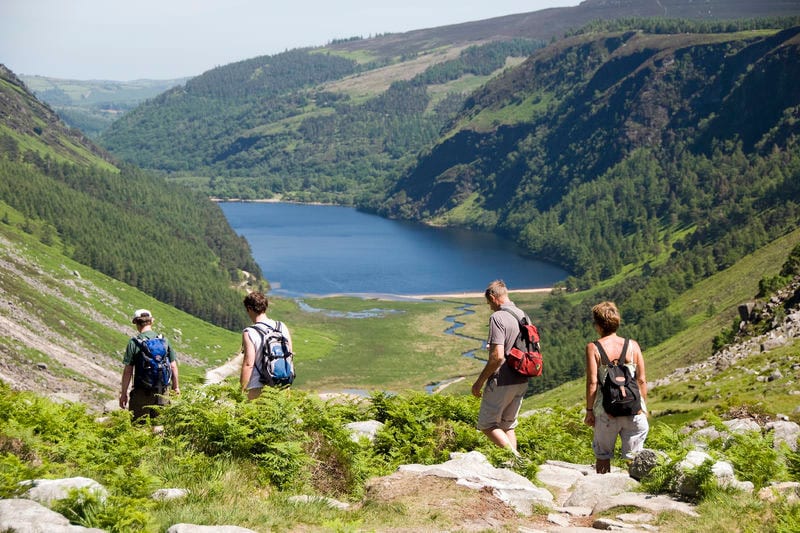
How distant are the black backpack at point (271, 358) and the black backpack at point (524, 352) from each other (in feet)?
15.4

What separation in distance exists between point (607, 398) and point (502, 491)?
2.80m

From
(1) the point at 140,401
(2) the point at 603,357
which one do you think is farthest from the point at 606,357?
(1) the point at 140,401

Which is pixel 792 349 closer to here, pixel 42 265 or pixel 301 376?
pixel 301 376

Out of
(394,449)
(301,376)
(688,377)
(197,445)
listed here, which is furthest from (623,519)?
(301,376)

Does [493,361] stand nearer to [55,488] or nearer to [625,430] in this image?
[625,430]

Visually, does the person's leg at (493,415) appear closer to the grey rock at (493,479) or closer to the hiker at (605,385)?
the grey rock at (493,479)

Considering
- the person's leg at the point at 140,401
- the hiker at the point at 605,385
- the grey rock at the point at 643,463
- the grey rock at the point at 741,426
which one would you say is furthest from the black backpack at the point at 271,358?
the grey rock at the point at 741,426

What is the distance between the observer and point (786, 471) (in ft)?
58.6

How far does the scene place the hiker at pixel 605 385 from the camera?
18094 mm

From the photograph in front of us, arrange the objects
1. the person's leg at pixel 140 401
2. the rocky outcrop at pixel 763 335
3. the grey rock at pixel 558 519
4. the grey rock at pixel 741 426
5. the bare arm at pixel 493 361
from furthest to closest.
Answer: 1. the rocky outcrop at pixel 763 335
2. the grey rock at pixel 741 426
3. the person's leg at pixel 140 401
4. the bare arm at pixel 493 361
5. the grey rock at pixel 558 519

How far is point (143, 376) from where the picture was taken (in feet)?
69.6

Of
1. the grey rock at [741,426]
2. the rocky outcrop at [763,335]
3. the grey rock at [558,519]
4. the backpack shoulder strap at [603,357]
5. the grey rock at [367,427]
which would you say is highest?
the backpack shoulder strap at [603,357]

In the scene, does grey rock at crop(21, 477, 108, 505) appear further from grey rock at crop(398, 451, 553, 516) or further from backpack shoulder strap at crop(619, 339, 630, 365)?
backpack shoulder strap at crop(619, 339, 630, 365)

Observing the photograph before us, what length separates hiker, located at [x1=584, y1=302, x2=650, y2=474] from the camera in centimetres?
1809
